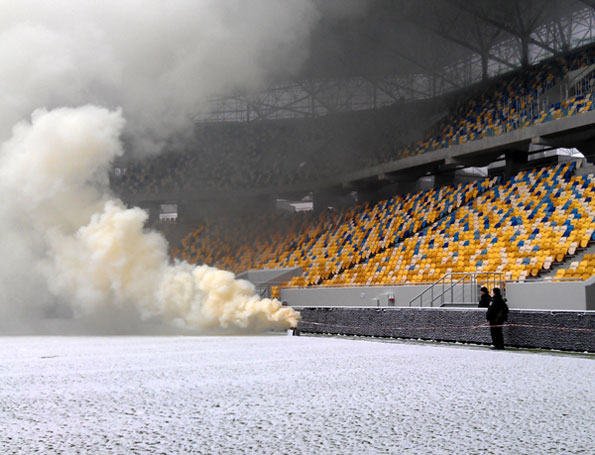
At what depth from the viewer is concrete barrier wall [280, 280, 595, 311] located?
19250 millimetres

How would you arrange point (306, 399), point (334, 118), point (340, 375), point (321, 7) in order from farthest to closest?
point (334, 118), point (321, 7), point (340, 375), point (306, 399)

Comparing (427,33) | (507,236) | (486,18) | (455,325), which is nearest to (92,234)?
(455,325)

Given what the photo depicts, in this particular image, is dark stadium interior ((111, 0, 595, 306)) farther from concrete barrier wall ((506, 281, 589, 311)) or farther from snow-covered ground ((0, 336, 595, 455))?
snow-covered ground ((0, 336, 595, 455))

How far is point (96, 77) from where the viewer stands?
24.7 meters

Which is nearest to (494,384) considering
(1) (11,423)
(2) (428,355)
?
(2) (428,355)

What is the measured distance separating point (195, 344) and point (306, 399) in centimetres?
950

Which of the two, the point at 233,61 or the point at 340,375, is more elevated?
the point at 233,61

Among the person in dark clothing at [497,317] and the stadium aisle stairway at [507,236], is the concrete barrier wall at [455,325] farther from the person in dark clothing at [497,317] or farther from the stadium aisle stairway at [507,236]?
the stadium aisle stairway at [507,236]

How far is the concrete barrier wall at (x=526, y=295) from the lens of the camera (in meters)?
19.2

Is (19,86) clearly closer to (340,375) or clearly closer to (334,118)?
(340,375)

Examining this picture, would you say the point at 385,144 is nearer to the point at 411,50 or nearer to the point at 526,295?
the point at 411,50

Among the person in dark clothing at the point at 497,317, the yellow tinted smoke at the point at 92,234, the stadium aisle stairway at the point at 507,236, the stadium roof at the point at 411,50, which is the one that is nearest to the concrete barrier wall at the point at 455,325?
the person in dark clothing at the point at 497,317

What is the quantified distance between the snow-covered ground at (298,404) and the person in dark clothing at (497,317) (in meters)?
1.32

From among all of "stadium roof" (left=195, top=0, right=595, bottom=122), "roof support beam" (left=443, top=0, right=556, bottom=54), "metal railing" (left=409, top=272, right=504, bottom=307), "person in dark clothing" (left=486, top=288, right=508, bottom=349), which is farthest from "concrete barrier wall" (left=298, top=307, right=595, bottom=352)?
"stadium roof" (left=195, top=0, right=595, bottom=122)
